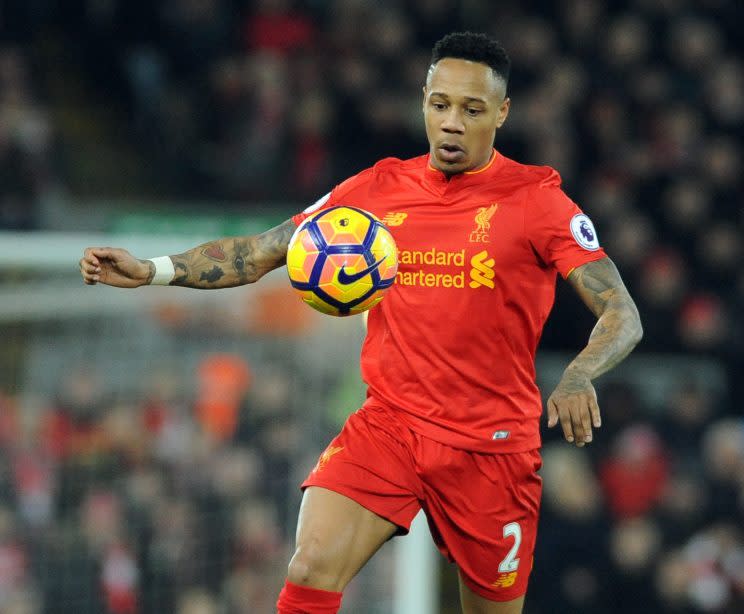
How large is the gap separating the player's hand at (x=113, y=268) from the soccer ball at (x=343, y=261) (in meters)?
0.54

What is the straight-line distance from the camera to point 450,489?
5051 mm

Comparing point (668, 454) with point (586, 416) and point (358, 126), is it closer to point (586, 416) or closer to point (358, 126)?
point (358, 126)

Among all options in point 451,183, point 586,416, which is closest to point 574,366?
point 586,416

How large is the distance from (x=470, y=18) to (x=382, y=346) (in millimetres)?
8749

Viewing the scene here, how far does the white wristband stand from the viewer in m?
5.05

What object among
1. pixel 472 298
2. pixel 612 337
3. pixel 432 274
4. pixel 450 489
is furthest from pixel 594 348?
pixel 450 489

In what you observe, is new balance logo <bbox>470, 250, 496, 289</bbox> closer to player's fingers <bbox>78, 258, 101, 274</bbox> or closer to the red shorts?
the red shorts

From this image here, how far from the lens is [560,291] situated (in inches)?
448

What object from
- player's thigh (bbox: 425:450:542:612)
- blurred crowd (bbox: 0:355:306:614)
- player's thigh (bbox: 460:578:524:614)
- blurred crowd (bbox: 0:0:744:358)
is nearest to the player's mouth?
player's thigh (bbox: 425:450:542:612)

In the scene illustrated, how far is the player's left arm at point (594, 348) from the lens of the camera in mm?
4285

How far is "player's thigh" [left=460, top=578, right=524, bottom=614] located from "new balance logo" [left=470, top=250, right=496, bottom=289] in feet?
3.76

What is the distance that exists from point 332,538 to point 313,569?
0.42ft

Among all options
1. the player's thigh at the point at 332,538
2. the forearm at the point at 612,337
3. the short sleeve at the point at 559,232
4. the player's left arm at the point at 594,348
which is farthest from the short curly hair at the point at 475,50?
the player's thigh at the point at 332,538

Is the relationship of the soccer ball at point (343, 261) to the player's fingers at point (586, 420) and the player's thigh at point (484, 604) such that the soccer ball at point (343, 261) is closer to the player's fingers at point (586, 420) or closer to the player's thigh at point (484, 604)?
the player's fingers at point (586, 420)
